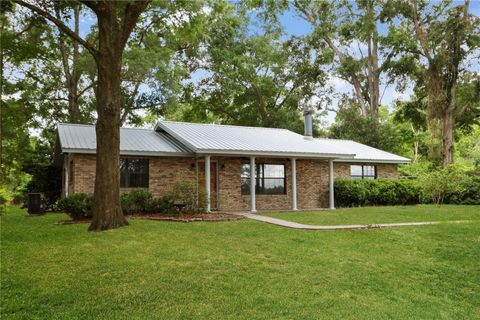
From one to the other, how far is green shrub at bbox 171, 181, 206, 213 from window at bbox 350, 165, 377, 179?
9876mm

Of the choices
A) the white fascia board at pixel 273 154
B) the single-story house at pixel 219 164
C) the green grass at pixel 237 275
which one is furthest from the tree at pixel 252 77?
the green grass at pixel 237 275

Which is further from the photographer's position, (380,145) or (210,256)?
(380,145)

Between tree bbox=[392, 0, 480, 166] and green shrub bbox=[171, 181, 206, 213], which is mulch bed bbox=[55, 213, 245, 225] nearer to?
green shrub bbox=[171, 181, 206, 213]

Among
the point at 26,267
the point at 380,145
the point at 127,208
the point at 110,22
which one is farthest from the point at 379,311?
the point at 380,145

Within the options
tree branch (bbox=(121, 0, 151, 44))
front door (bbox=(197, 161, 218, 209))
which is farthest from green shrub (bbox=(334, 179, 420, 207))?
tree branch (bbox=(121, 0, 151, 44))

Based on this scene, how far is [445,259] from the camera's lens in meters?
8.36

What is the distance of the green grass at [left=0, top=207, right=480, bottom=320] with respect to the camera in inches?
207

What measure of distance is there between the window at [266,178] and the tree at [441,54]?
49.6ft

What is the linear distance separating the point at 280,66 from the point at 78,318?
101 ft

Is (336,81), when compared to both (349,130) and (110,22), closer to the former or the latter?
(349,130)

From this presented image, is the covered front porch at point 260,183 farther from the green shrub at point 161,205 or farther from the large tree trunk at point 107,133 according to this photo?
the large tree trunk at point 107,133

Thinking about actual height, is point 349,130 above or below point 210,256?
above

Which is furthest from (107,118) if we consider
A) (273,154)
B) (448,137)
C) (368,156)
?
(448,137)

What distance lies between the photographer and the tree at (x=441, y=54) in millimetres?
26375
